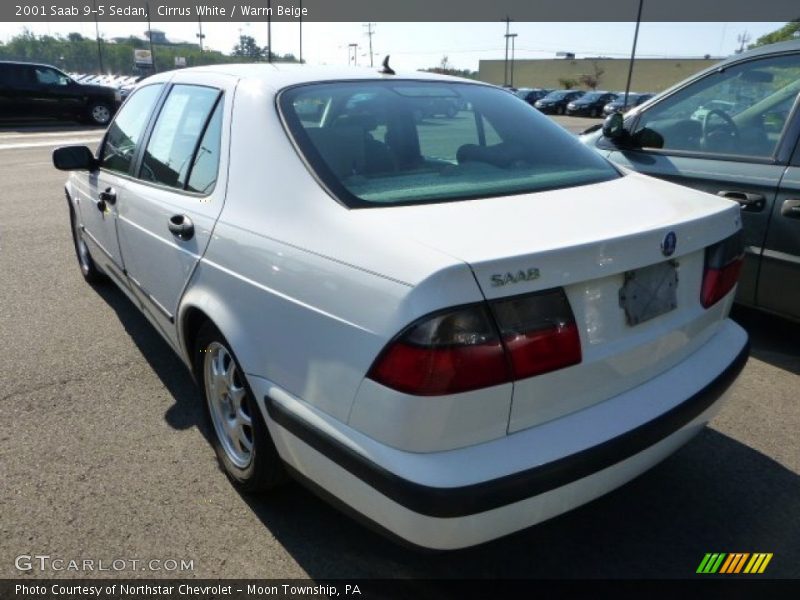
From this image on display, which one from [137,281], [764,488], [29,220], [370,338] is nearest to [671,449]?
[764,488]

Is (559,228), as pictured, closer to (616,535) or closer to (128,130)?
(616,535)

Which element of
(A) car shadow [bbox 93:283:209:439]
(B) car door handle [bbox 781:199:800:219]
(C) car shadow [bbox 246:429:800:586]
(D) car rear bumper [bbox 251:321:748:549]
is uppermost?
(B) car door handle [bbox 781:199:800:219]

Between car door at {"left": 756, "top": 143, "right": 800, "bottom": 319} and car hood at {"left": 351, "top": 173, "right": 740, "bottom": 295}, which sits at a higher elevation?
car hood at {"left": 351, "top": 173, "right": 740, "bottom": 295}

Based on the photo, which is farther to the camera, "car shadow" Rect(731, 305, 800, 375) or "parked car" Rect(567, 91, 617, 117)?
"parked car" Rect(567, 91, 617, 117)

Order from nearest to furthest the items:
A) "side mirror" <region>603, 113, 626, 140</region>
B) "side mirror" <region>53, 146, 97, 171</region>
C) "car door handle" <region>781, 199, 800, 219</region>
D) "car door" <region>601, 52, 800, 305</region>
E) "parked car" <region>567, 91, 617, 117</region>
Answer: "car door handle" <region>781, 199, 800, 219</region> < "car door" <region>601, 52, 800, 305</region> < "side mirror" <region>53, 146, 97, 171</region> < "side mirror" <region>603, 113, 626, 140</region> < "parked car" <region>567, 91, 617, 117</region>

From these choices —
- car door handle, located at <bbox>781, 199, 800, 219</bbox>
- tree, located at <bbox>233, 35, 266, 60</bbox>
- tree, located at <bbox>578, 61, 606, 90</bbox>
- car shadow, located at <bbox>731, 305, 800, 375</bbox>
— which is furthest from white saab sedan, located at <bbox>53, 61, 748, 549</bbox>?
tree, located at <bbox>233, 35, 266, 60</bbox>

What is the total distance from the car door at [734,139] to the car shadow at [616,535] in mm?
1513

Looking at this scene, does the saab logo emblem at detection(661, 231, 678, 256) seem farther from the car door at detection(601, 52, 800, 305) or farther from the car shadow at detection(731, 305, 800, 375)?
the car shadow at detection(731, 305, 800, 375)

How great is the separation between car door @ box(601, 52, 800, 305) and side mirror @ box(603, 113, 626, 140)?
112 mm

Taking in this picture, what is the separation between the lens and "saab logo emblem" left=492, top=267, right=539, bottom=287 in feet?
5.20

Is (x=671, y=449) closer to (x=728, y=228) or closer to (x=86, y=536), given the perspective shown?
(x=728, y=228)

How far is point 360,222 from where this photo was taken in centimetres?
183

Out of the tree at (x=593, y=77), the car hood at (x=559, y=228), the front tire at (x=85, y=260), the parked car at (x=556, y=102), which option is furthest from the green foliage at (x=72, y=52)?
the car hood at (x=559, y=228)

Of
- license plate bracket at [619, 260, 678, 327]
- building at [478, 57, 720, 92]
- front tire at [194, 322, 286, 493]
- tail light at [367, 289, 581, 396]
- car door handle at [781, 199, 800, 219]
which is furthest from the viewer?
building at [478, 57, 720, 92]
